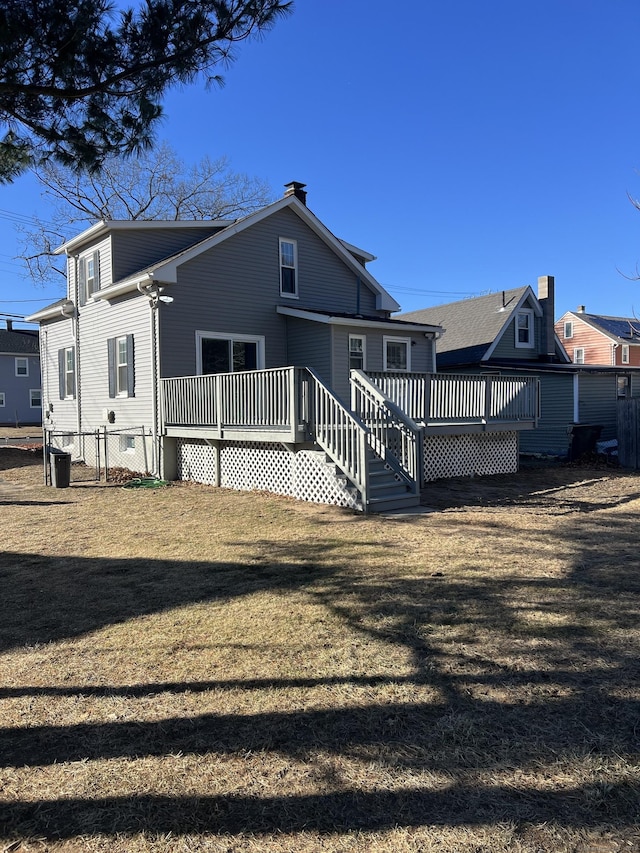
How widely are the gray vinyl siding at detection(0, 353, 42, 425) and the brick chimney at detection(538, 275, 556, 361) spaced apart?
31.1 metres

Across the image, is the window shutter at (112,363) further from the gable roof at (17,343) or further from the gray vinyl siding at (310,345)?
the gable roof at (17,343)

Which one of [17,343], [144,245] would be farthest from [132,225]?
[17,343]

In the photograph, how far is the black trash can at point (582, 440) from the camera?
1848 centimetres

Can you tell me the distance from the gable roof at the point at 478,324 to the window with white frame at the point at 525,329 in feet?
1.28

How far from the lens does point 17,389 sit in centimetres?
3934

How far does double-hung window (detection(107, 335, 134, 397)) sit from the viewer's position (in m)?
14.6

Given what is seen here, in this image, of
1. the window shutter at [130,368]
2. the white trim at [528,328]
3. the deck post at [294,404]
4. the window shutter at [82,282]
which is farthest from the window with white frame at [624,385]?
the window shutter at [82,282]

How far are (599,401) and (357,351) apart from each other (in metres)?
9.07

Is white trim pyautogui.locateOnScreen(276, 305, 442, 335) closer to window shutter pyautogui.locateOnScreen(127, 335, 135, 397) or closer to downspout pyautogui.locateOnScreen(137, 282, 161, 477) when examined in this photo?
downspout pyautogui.locateOnScreen(137, 282, 161, 477)

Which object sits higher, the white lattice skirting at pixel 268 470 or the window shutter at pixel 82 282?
the window shutter at pixel 82 282

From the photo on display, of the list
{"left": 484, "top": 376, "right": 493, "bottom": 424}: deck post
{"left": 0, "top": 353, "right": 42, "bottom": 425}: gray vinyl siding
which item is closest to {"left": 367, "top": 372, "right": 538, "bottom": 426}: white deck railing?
{"left": 484, "top": 376, "right": 493, "bottom": 424}: deck post

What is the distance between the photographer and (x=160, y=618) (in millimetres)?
4812

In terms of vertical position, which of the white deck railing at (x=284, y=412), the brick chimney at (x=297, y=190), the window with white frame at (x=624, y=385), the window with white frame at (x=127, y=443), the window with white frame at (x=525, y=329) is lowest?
the window with white frame at (x=127, y=443)

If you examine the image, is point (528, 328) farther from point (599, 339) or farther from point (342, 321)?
point (599, 339)
